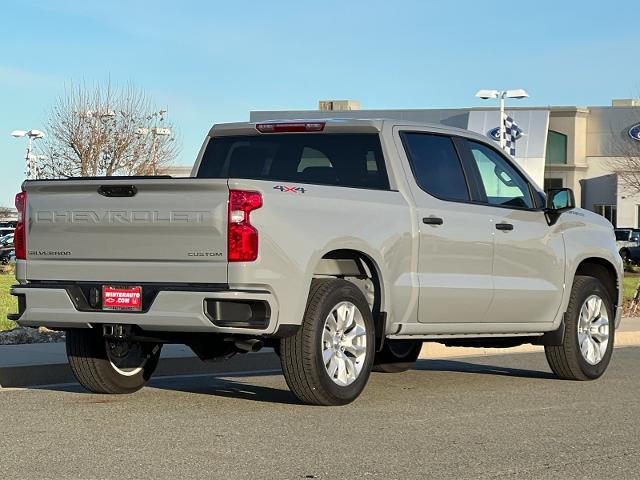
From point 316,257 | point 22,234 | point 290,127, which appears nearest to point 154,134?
point 290,127

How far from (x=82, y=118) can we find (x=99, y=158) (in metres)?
2.10

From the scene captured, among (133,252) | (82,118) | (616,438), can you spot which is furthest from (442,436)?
(82,118)

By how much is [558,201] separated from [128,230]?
4133 millimetres

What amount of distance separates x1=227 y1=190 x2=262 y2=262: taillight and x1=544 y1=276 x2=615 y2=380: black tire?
405 centimetres

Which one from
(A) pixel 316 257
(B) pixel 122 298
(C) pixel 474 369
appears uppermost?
(A) pixel 316 257

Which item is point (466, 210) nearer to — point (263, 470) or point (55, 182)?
point (55, 182)

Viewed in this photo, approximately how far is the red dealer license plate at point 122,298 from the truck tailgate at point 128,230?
2.7 inches

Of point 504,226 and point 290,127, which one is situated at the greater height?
point 290,127

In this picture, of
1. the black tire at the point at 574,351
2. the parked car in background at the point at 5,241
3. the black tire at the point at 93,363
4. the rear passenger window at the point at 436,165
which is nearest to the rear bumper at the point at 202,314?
the black tire at the point at 93,363

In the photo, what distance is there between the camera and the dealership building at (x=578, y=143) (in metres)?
74.9

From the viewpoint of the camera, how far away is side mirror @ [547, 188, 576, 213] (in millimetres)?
11531

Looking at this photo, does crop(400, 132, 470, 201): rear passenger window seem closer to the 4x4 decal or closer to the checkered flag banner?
the 4x4 decal

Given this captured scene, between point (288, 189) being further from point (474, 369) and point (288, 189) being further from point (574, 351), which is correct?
point (474, 369)

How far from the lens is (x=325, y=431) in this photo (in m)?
8.36
